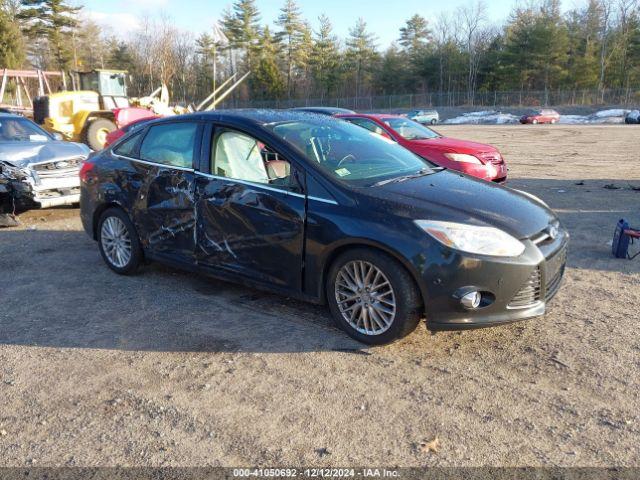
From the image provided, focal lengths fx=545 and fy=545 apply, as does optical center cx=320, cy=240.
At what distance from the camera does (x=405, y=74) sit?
7488cm

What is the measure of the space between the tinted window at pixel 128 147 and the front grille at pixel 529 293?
3.97 m

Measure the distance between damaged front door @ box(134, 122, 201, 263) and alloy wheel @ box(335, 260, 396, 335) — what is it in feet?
5.37

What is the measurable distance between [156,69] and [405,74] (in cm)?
3293

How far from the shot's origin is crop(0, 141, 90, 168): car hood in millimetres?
8578

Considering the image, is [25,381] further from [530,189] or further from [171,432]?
[530,189]

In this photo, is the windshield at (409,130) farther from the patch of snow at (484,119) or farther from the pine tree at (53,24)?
the pine tree at (53,24)

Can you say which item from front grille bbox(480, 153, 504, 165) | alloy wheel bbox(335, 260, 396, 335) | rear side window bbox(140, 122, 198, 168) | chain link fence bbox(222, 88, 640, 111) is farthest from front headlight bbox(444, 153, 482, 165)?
chain link fence bbox(222, 88, 640, 111)

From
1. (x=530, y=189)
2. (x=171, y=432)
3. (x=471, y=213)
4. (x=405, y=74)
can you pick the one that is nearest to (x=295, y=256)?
(x=471, y=213)

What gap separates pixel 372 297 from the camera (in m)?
3.91

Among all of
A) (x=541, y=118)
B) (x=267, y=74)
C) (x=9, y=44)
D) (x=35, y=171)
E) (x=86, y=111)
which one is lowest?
(x=35, y=171)

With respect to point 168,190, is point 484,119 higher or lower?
higher

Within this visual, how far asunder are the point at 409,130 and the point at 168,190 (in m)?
6.89

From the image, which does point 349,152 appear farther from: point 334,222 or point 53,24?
point 53,24

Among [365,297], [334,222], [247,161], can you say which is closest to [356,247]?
[334,222]
